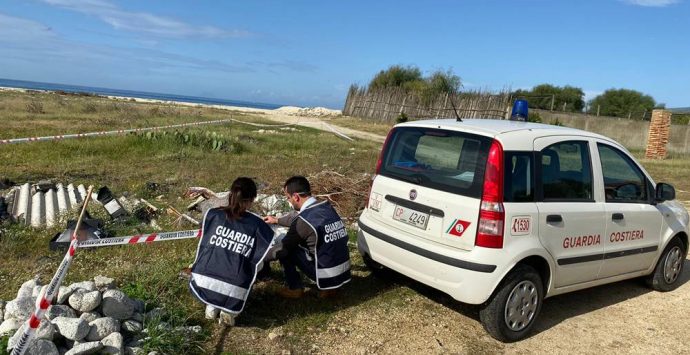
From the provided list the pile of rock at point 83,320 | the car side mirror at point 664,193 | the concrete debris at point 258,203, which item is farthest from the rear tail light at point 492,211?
the concrete debris at point 258,203

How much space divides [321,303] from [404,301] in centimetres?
82

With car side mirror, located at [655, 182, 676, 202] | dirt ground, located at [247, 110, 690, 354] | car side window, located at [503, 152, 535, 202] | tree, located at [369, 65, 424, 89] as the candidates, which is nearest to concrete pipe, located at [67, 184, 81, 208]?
dirt ground, located at [247, 110, 690, 354]

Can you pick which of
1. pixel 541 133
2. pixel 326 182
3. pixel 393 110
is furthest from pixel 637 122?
pixel 541 133

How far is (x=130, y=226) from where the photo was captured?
622 centimetres

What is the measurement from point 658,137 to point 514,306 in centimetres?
2181

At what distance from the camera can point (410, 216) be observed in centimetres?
442

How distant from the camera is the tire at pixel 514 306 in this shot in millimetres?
4098

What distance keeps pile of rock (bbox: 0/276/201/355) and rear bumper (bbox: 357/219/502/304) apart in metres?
1.74

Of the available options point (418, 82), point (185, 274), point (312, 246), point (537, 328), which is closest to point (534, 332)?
point (537, 328)

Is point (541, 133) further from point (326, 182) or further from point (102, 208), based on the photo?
point (102, 208)

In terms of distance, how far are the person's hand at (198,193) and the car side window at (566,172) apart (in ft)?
Answer: 15.9

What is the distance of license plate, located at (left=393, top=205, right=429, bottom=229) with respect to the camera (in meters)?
4.29

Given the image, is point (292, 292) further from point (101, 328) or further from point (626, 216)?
A: point (626, 216)

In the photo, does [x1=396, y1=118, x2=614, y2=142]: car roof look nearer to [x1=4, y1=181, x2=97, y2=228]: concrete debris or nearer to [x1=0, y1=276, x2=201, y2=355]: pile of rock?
[x1=0, y1=276, x2=201, y2=355]: pile of rock
